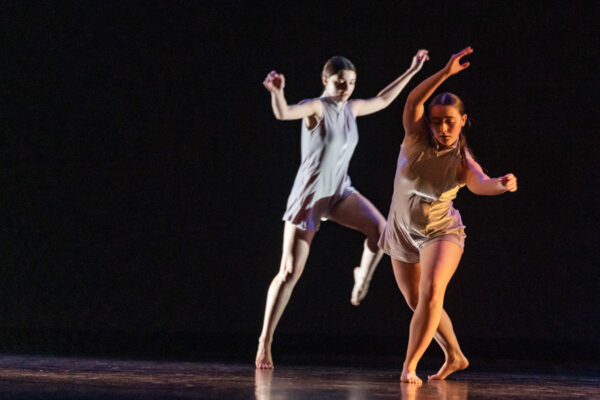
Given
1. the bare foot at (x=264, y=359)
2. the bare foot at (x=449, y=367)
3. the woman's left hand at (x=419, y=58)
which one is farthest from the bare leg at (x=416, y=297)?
the woman's left hand at (x=419, y=58)

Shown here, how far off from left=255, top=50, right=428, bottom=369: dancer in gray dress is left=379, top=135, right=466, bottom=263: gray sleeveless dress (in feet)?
1.63

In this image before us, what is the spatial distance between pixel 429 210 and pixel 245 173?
2052 millimetres

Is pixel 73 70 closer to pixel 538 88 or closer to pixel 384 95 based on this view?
pixel 384 95

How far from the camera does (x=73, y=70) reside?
17.5 feet

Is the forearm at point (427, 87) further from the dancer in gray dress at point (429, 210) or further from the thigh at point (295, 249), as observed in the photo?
the thigh at point (295, 249)

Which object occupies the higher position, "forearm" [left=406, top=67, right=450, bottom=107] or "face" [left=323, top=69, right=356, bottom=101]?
"face" [left=323, top=69, right=356, bottom=101]

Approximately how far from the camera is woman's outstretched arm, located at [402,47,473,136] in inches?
123

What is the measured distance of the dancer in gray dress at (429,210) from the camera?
3199 millimetres

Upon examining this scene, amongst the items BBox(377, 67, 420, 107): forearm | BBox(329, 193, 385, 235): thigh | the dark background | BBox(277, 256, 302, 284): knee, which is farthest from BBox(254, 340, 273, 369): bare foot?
BBox(377, 67, 420, 107): forearm

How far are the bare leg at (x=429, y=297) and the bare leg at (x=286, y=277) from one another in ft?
2.49

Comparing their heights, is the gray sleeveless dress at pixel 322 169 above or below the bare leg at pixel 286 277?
above

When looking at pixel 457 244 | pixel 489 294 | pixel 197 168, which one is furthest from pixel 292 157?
pixel 457 244

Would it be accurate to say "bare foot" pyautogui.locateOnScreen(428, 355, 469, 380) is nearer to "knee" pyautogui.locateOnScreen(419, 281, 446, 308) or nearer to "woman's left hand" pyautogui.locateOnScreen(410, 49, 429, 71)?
"knee" pyautogui.locateOnScreen(419, 281, 446, 308)

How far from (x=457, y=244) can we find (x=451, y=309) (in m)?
1.82
